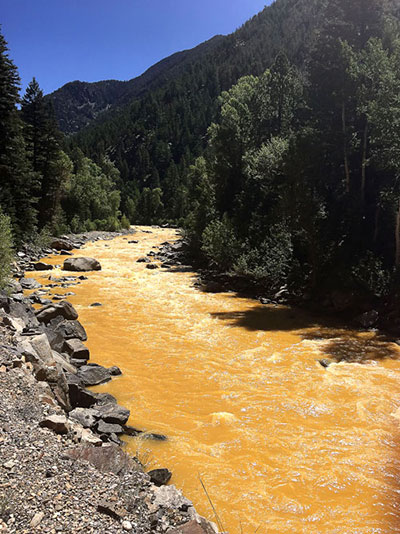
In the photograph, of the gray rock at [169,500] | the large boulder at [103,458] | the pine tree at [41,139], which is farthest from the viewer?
the pine tree at [41,139]

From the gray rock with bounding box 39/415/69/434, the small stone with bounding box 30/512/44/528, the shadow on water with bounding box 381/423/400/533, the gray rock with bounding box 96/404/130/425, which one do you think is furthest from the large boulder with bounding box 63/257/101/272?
the small stone with bounding box 30/512/44/528

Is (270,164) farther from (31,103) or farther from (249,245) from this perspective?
(31,103)

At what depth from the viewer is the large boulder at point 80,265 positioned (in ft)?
84.7

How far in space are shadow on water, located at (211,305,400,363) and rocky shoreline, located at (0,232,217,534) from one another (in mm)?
8397

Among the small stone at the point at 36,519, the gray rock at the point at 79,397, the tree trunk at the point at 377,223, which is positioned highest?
the tree trunk at the point at 377,223

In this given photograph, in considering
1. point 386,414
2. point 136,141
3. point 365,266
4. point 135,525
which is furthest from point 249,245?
point 136,141

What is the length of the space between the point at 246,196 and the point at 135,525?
26444mm

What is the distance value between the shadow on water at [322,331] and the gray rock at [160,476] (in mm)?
8219

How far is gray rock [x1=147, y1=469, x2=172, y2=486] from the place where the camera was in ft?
20.0

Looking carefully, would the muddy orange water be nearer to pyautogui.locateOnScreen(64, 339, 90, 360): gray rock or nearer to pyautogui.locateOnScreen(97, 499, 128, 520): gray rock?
pyautogui.locateOnScreen(64, 339, 90, 360): gray rock

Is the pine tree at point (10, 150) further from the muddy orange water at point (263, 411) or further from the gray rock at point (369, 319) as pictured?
the gray rock at point (369, 319)

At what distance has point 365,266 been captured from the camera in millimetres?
17219

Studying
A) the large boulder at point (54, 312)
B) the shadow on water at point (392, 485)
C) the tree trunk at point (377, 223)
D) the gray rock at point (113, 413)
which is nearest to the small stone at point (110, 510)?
the gray rock at point (113, 413)

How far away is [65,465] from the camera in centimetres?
470
